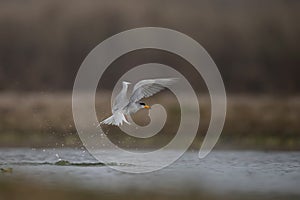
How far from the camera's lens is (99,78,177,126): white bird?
15242 mm

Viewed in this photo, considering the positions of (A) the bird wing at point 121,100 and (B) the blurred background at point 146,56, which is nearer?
(A) the bird wing at point 121,100

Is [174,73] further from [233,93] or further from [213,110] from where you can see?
[213,110]

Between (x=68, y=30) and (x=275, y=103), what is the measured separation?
1327 cm

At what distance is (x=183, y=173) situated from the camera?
15133mm

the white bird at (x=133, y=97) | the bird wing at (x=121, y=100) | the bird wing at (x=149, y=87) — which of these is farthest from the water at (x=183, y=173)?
the bird wing at (x=149, y=87)

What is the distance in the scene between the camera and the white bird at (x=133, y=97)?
50.0ft

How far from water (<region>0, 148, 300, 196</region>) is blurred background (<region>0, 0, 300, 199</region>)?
374 centimetres

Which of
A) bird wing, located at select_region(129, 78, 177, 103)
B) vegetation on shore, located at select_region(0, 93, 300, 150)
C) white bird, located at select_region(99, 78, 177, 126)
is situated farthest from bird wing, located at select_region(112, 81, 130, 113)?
vegetation on shore, located at select_region(0, 93, 300, 150)

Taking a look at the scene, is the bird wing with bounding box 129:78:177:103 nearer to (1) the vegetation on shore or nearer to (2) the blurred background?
(1) the vegetation on shore

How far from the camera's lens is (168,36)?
32.2 meters

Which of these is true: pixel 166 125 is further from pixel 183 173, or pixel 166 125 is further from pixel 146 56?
pixel 146 56

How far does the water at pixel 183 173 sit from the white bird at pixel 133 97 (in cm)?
90

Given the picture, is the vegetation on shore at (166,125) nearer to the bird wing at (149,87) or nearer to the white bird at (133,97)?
the white bird at (133,97)

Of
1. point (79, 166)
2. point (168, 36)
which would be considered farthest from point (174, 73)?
point (79, 166)
